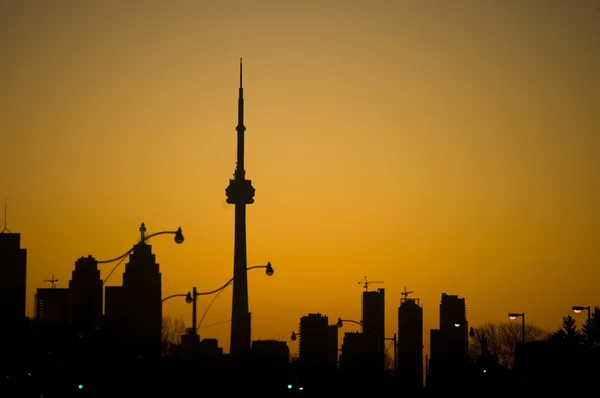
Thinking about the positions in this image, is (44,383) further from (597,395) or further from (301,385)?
(597,395)

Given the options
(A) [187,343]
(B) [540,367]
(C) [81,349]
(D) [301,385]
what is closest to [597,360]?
(B) [540,367]

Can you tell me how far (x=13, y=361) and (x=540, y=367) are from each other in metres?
45.6

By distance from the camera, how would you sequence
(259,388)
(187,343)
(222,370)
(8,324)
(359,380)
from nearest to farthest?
(259,388)
(222,370)
(8,324)
(359,380)
(187,343)

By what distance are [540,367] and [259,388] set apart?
26857 millimetres

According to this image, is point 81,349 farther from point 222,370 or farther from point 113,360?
point 222,370

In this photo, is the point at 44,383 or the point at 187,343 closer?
the point at 44,383

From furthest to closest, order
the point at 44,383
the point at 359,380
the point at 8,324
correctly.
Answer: the point at 359,380, the point at 8,324, the point at 44,383

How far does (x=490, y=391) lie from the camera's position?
341ft

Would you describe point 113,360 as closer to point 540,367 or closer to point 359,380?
point 540,367

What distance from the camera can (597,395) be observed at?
277 ft

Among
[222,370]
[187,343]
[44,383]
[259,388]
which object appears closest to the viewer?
[44,383]

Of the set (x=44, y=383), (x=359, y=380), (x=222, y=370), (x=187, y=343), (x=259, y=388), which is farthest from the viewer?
(x=187, y=343)

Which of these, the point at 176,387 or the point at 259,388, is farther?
the point at 259,388

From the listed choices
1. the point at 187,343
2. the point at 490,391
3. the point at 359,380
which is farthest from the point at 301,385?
the point at 187,343
